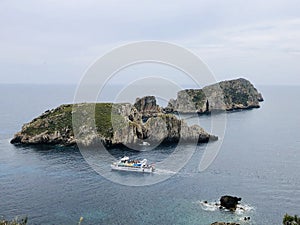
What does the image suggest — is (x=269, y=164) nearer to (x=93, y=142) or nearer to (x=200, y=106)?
(x=93, y=142)

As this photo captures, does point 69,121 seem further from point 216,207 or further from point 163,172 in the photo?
point 216,207

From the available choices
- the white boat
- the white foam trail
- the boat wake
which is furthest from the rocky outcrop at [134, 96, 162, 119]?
the white foam trail

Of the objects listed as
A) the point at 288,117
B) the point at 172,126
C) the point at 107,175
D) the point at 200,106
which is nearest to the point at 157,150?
the point at 172,126

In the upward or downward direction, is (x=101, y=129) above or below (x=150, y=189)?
→ above

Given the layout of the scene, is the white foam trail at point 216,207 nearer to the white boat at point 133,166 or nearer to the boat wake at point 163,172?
the boat wake at point 163,172

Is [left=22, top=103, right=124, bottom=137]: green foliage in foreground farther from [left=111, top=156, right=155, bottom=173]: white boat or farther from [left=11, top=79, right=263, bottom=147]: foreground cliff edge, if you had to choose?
[left=111, top=156, right=155, bottom=173]: white boat

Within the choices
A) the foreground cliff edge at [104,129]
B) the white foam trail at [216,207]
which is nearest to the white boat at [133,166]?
the white foam trail at [216,207]

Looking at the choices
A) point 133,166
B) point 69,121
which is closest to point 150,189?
point 133,166
